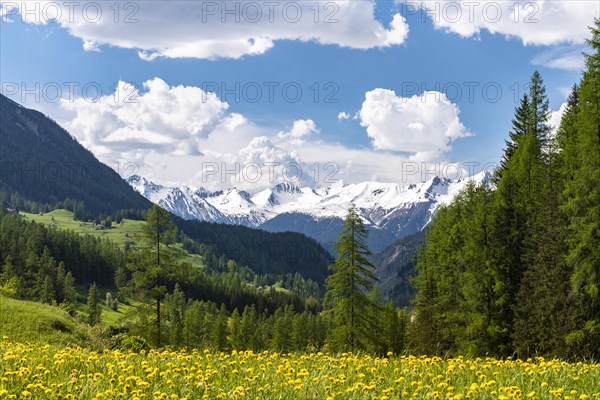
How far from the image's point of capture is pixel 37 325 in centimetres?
2259

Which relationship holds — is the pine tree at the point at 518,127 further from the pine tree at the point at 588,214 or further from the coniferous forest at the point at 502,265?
the pine tree at the point at 588,214

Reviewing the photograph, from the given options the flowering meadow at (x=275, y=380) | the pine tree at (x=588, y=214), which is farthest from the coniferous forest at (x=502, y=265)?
the flowering meadow at (x=275, y=380)

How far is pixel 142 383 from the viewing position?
583cm

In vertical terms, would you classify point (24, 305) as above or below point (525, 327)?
above

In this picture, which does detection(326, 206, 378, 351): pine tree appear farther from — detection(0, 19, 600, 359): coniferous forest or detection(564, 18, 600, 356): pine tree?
detection(564, 18, 600, 356): pine tree

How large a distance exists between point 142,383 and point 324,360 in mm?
3753

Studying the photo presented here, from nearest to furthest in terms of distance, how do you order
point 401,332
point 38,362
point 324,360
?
point 38,362
point 324,360
point 401,332

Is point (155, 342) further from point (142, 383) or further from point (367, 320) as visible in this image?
point (142, 383)

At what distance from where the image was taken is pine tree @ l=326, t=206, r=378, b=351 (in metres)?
42.1

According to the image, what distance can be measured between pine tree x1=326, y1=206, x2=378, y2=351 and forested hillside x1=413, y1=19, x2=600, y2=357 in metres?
6.95

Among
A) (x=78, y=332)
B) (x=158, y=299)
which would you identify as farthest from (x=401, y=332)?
(x=78, y=332)

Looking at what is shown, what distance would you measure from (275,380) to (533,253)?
32.8 m

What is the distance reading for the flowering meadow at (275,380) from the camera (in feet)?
19.2

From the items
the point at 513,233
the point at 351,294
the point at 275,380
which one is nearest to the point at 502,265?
the point at 513,233
